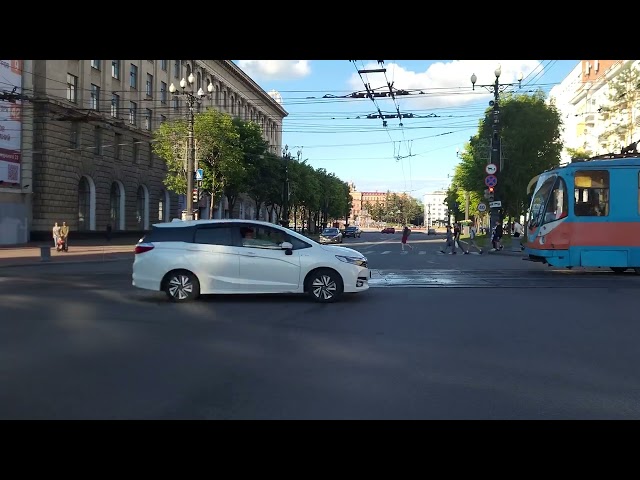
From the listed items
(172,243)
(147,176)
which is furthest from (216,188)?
(172,243)

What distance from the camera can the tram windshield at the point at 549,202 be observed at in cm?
1781

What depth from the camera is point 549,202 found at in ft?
59.8

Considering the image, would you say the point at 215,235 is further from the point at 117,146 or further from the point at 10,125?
the point at 117,146

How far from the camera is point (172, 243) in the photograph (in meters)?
11.9

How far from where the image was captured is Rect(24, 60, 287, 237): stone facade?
35.5 metres

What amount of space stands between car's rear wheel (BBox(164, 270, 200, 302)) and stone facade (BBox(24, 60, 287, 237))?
2404 centimetres

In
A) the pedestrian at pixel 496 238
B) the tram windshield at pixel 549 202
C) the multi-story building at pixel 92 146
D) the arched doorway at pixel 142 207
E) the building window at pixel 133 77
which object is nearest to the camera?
the tram windshield at pixel 549 202

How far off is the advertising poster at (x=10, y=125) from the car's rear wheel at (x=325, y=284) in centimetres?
2683

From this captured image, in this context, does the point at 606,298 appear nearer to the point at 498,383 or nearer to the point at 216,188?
the point at 498,383

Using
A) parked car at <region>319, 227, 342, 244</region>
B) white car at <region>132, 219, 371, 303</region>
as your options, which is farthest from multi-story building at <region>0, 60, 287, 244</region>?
white car at <region>132, 219, 371, 303</region>

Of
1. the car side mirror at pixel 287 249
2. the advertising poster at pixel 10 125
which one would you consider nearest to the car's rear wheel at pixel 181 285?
the car side mirror at pixel 287 249

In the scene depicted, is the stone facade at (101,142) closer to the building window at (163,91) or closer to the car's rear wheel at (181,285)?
the building window at (163,91)

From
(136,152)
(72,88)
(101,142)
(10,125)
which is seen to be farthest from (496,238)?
(136,152)

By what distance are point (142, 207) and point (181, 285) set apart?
3893 cm
